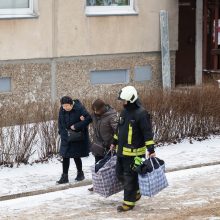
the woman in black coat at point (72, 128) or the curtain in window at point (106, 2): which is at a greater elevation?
the curtain in window at point (106, 2)

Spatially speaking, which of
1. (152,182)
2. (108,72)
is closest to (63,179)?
(152,182)

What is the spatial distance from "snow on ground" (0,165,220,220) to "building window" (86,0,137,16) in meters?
6.85

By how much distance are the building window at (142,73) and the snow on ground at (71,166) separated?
410 centimetres

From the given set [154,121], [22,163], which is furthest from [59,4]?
[22,163]

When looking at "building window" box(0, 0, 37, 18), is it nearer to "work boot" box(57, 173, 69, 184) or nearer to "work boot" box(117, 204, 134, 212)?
"work boot" box(57, 173, 69, 184)

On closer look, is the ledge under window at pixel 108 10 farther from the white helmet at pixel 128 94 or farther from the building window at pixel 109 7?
the white helmet at pixel 128 94

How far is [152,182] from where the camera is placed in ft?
31.2

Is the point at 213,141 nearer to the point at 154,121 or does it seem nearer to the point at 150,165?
the point at 154,121

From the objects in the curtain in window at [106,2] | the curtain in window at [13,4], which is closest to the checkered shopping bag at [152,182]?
the curtain in window at [13,4]

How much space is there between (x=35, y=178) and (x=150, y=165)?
2.46 metres

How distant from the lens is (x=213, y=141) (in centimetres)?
1406

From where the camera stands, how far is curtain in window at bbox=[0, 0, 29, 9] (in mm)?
16031

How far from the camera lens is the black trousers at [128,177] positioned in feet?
31.9

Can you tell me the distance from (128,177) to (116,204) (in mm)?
602
